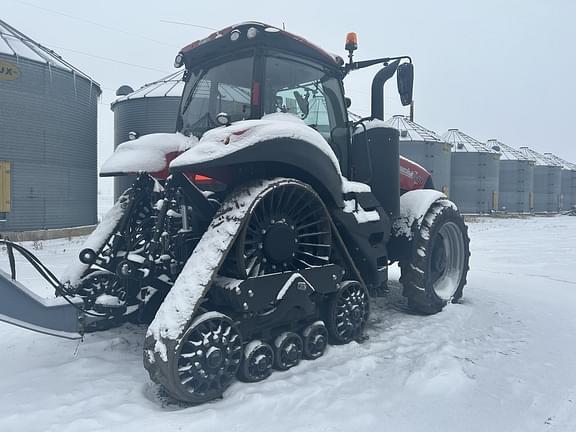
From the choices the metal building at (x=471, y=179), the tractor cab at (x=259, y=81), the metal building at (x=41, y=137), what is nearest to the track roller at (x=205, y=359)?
the tractor cab at (x=259, y=81)

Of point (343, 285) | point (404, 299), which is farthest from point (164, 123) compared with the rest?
point (343, 285)

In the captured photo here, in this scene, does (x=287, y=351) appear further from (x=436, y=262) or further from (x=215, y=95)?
(x=436, y=262)

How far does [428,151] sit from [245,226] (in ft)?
78.6

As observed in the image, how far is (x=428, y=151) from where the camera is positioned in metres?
25.5

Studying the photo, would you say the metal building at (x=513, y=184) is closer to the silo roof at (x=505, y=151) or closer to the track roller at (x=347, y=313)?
the silo roof at (x=505, y=151)

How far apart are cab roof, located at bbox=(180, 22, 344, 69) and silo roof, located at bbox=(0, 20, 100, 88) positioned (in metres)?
9.41

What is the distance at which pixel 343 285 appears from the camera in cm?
416

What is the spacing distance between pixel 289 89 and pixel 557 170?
41703 mm

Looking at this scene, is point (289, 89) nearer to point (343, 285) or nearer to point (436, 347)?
point (343, 285)

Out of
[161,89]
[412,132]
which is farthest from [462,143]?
[161,89]

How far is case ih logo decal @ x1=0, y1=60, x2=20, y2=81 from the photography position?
36.8ft

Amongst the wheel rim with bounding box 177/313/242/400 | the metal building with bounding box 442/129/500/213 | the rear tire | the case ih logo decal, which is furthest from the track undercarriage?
the metal building with bounding box 442/129/500/213

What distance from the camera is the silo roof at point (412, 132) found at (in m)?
25.7

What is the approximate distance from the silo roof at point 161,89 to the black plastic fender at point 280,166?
13.0 m
